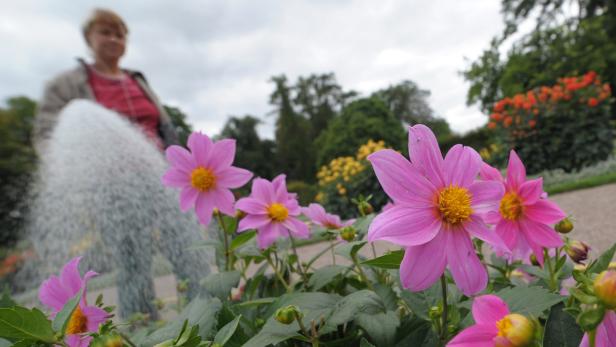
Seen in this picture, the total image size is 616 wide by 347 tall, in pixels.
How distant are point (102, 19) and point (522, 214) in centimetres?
260

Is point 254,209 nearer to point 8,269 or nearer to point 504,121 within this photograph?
point 504,121

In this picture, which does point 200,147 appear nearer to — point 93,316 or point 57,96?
point 93,316

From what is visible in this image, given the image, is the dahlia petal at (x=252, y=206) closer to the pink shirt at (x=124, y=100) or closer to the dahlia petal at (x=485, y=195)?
the dahlia petal at (x=485, y=195)

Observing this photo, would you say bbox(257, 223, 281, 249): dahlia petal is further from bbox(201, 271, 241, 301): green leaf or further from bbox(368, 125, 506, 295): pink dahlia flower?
bbox(368, 125, 506, 295): pink dahlia flower

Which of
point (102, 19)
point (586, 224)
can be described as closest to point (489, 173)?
point (102, 19)

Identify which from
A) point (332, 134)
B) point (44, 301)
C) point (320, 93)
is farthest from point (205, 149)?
point (320, 93)

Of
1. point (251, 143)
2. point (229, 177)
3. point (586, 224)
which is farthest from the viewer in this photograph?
point (251, 143)

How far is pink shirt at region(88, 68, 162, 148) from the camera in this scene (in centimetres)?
239

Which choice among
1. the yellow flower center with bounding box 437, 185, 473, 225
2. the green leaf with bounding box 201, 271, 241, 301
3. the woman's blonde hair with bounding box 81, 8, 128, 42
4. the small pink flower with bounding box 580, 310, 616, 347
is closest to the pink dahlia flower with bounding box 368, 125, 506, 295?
the yellow flower center with bounding box 437, 185, 473, 225

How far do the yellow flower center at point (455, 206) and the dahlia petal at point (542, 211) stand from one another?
0.63 ft

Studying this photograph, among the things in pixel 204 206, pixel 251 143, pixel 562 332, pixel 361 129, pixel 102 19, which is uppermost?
pixel 251 143

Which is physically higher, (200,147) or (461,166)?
(200,147)

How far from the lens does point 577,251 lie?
650mm

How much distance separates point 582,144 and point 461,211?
260 inches
